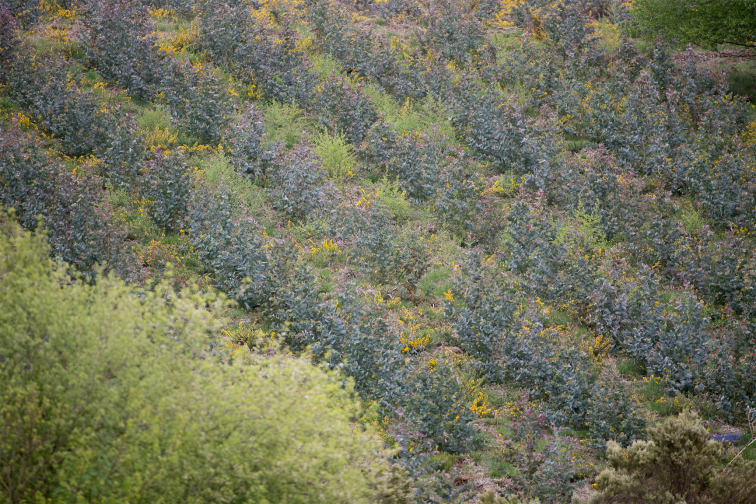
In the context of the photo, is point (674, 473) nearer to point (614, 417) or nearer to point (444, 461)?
point (614, 417)

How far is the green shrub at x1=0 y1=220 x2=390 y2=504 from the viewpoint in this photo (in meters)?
3.45

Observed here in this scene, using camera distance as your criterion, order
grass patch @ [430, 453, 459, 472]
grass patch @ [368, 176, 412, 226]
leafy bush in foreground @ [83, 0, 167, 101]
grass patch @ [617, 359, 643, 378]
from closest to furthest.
Result: grass patch @ [430, 453, 459, 472]
grass patch @ [617, 359, 643, 378]
grass patch @ [368, 176, 412, 226]
leafy bush in foreground @ [83, 0, 167, 101]

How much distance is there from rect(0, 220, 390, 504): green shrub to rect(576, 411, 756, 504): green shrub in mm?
2593

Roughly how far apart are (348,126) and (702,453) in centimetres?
888

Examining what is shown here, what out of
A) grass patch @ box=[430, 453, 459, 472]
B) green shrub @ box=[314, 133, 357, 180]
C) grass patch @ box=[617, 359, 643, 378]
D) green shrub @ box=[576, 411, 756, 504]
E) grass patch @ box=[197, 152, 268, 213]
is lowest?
grass patch @ box=[430, 453, 459, 472]

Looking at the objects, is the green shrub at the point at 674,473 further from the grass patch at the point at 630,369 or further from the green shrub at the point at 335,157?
the green shrub at the point at 335,157

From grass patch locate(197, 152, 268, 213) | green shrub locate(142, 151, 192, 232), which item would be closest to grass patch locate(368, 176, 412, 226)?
grass patch locate(197, 152, 268, 213)

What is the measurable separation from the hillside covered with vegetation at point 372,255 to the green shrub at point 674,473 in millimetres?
26

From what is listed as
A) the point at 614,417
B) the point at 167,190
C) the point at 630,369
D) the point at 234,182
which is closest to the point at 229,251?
the point at 167,190

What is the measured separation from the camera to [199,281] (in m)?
8.20

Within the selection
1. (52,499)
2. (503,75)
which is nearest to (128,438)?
(52,499)

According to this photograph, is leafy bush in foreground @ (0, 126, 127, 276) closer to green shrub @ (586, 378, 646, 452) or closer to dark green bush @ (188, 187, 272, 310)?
dark green bush @ (188, 187, 272, 310)

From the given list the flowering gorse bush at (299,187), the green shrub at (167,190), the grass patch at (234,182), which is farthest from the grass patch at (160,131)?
the flowering gorse bush at (299,187)

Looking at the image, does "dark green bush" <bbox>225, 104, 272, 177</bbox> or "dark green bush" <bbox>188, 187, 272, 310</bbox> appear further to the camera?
"dark green bush" <bbox>225, 104, 272, 177</bbox>
